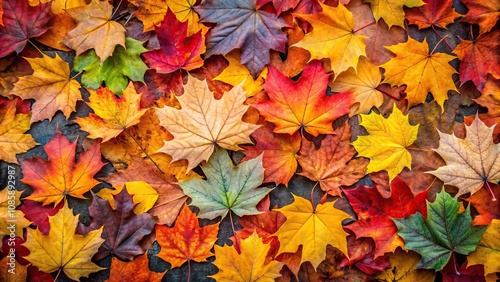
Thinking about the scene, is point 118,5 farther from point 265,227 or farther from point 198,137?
point 265,227

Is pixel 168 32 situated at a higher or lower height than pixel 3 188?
higher

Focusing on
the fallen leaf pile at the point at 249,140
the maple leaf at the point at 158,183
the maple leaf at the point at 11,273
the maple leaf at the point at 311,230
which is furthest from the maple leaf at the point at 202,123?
the maple leaf at the point at 11,273

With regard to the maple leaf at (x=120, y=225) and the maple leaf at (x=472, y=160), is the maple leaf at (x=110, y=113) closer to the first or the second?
the maple leaf at (x=120, y=225)

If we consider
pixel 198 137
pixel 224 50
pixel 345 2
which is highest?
pixel 345 2

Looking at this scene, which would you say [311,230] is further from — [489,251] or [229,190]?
[489,251]

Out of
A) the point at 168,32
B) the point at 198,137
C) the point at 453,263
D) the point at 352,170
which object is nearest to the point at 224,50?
the point at 168,32

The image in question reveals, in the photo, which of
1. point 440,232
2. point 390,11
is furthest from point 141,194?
point 390,11

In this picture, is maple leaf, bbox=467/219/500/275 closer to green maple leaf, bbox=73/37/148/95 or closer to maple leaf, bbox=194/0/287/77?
maple leaf, bbox=194/0/287/77
